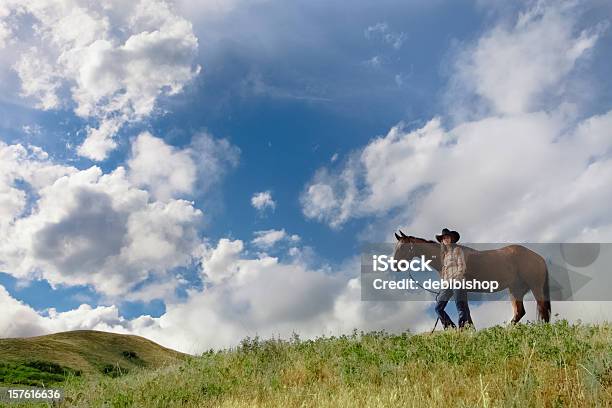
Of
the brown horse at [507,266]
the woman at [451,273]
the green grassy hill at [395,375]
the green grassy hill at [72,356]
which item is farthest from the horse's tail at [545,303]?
the green grassy hill at [72,356]

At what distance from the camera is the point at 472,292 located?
16625 millimetres

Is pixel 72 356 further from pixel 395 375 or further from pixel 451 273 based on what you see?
pixel 395 375

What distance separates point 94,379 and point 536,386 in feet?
33.6

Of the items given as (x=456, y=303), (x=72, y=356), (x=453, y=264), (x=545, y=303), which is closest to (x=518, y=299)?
(x=545, y=303)

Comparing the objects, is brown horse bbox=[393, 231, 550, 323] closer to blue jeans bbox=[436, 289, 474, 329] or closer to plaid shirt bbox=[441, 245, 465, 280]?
plaid shirt bbox=[441, 245, 465, 280]

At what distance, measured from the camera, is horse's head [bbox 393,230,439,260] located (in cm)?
1764

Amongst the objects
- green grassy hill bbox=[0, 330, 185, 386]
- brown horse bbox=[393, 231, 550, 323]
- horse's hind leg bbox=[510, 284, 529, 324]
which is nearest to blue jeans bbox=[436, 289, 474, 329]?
brown horse bbox=[393, 231, 550, 323]

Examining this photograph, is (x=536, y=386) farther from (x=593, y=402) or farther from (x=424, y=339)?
(x=424, y=339)

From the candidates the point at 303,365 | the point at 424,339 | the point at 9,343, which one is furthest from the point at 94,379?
the point at 9,343

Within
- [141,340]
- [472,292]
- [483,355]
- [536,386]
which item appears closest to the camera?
[536,386]

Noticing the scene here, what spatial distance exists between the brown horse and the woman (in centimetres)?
76

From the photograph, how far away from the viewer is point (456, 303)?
1586 centimetres

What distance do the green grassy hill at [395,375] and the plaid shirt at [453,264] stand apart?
3.86 m

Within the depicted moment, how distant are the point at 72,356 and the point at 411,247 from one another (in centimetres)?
1753
